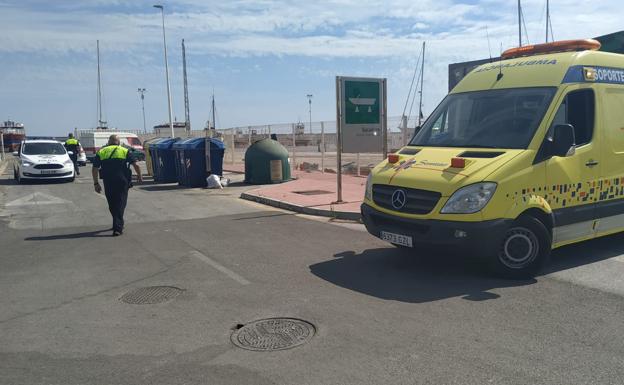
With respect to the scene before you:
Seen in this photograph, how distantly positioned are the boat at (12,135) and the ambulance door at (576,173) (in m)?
57.8

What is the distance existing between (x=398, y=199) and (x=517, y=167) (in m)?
1.38

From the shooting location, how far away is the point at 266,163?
57.3 feet

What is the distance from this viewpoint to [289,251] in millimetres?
7727

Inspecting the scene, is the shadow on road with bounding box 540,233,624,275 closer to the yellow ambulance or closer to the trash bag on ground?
the yellow ambulance

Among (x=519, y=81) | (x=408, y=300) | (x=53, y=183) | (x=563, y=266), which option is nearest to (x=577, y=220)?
(x=563, y=266)

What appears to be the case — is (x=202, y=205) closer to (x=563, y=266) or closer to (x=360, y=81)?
(x=360, y=81)

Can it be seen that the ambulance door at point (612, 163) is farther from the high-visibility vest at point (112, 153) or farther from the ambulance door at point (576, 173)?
the high-visibility vest at point (112, 153)

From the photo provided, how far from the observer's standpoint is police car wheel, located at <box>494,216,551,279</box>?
5945 millimetres

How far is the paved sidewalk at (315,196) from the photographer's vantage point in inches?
443

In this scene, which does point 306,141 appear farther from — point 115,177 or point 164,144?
point 115,177

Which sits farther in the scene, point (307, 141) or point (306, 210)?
point (307, 141)

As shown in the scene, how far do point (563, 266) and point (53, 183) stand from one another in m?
18.5

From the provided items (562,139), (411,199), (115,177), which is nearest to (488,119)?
(562,139)

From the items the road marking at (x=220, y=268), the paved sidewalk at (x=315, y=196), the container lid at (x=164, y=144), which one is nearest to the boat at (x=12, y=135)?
the container lid at (x=164, y=144)
